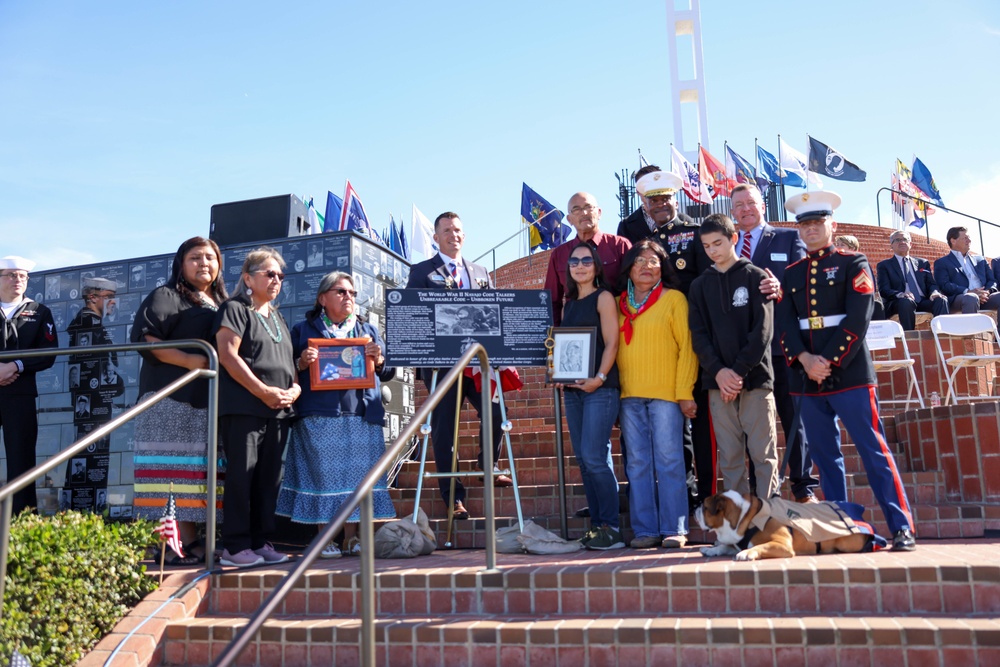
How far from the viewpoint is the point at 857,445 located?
185 inches

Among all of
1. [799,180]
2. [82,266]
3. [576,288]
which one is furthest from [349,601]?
[799,180]

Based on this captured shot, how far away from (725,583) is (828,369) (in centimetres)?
151

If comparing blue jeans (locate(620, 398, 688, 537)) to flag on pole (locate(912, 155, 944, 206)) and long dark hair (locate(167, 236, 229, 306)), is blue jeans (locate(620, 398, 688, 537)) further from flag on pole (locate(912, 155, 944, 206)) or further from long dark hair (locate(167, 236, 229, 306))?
flag on pole (locate(912, 155, 944, 206))

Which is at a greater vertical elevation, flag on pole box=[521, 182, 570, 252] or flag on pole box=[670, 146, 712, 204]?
flag on pole box=[670, 146, 712, 204]

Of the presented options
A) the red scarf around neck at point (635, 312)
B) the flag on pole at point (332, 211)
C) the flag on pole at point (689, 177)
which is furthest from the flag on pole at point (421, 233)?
the red scarf around neck at point (635, 312)

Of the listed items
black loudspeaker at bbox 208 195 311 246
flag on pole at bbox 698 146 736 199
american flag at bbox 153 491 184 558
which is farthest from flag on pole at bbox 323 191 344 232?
american flag at bbox 153 491 184 558

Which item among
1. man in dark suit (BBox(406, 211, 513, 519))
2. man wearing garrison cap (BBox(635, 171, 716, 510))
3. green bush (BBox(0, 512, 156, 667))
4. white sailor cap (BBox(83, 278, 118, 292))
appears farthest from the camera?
white sailor cap (BBox(83, 278, 118, 292))

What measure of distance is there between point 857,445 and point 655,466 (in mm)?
Answer: 1104

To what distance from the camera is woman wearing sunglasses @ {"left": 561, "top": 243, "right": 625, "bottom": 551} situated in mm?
5113

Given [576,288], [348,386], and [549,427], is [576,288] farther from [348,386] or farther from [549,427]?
[549,427]

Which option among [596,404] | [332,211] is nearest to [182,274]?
[596,404]

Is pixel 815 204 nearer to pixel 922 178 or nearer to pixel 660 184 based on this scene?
pixel 660 184

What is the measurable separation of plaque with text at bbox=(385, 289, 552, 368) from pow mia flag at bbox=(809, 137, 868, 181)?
16.4 meters

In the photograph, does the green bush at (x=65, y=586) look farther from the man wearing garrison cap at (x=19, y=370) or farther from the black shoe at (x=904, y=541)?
the black shoe at (x=904, y=541)
